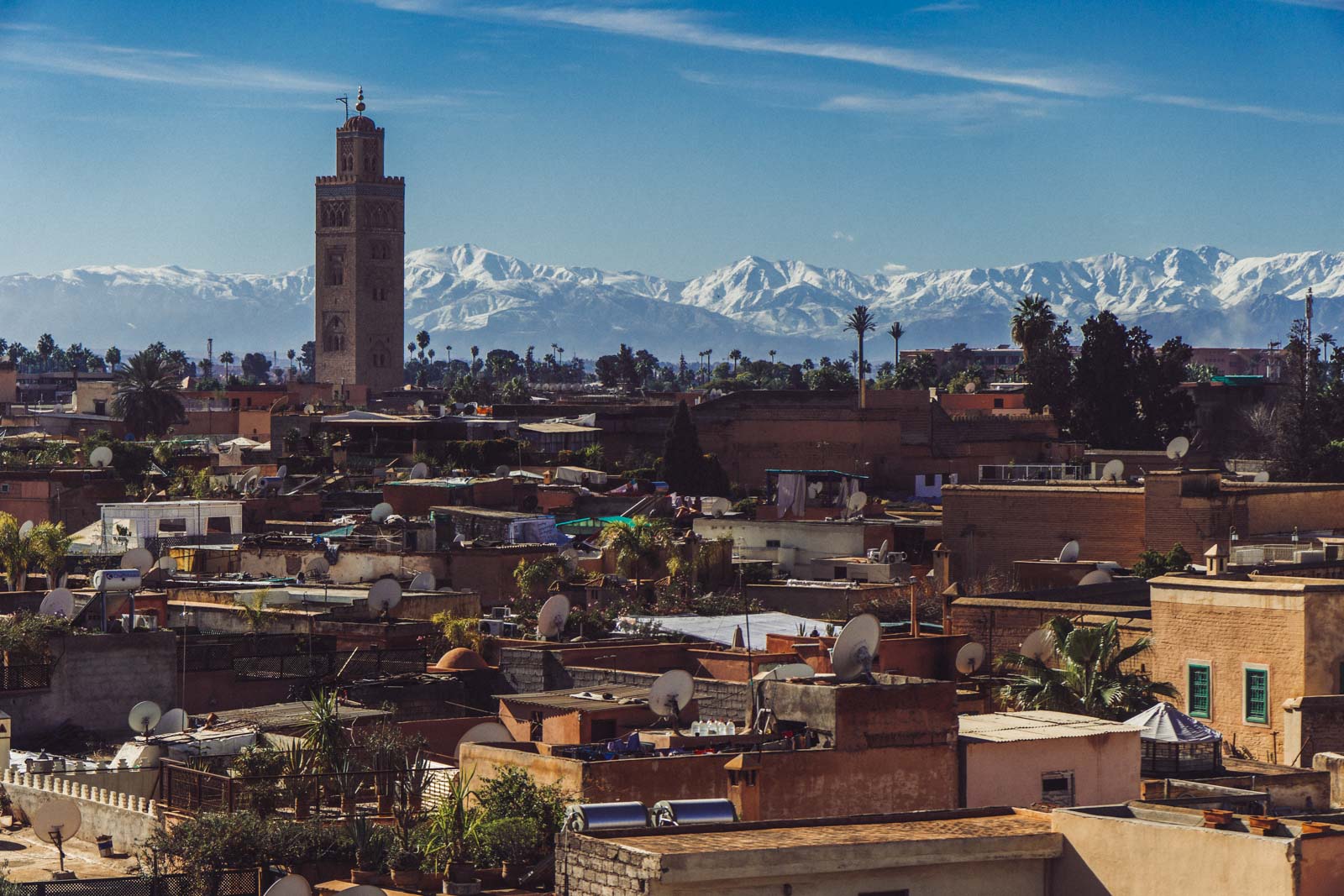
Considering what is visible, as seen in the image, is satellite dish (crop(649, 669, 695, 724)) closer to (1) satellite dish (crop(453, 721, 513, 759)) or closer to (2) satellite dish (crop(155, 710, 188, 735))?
(1) satellite dish (crop(453, 721, 513, 759))

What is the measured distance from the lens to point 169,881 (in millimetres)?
15625

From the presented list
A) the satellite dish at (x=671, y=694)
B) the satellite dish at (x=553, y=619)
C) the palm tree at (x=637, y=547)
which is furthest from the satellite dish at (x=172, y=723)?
the palm tree at (x=637, y=547)

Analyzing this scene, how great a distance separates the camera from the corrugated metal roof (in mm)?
17578

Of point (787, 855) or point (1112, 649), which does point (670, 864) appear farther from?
point (1112, 649)

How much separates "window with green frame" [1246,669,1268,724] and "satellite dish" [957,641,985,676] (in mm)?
3632

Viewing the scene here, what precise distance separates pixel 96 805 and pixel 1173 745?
945 centimetres

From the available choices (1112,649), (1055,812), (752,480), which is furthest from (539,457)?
(1055,812)

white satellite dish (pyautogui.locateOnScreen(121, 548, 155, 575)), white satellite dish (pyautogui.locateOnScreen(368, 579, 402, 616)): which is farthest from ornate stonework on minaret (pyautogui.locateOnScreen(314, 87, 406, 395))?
white satellite dish (pyautogui.locateOnScreen(368, 579, 402, 616))

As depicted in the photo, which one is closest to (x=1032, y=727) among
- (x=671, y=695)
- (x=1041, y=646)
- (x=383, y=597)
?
(x=671, y=695)

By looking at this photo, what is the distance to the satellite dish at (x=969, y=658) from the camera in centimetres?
2652

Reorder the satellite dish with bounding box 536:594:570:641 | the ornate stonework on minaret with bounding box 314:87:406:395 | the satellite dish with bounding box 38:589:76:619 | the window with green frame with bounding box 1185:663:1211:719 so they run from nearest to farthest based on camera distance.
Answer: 1. the window with green frame with bounding box 1185:663:1211:719
2. the satellite dish with bounding box 38:589:76:619
3. the satellite dish with bounding box 536:594:570:641
4. the ornate stonework on minaret with bounding box 314:87:406:395

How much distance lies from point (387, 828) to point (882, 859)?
4.94 meters

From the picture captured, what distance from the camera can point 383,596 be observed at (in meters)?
31.2

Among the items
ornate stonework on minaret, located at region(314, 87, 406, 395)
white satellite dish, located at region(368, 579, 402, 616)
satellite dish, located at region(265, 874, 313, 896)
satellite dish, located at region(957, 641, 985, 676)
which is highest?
ornate stonework on minaret, located at region(314, 87, 406, 395)
